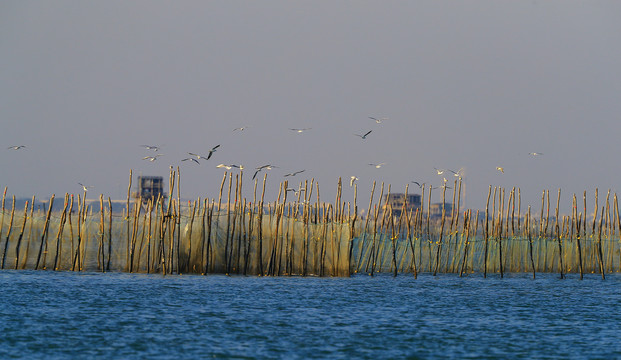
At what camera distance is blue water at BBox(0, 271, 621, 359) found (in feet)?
59.9

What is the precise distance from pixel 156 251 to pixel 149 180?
93022 mm

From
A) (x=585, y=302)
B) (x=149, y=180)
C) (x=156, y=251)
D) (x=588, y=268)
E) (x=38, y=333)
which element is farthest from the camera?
(x=149, y=180)

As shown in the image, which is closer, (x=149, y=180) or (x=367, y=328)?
(x=367, y=328)

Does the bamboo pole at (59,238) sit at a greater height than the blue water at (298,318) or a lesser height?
greater

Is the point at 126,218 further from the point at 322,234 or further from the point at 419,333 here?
the point at 419,333

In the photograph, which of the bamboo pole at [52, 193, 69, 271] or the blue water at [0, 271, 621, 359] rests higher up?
the bamboo pole at [52, 193, 69, 271]

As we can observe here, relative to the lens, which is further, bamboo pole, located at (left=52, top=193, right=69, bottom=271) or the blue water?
bamboo pole, located at (left=52, top=193, right=69, bottom=271)

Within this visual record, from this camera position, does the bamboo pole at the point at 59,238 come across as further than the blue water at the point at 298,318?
Yes

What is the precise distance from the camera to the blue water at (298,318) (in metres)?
18.2

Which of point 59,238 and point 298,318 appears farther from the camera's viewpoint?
point 59,238

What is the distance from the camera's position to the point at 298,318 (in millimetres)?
22953

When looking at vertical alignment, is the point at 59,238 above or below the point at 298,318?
above

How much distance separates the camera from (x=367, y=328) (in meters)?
21.4

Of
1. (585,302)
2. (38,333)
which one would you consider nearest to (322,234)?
(585,302)
